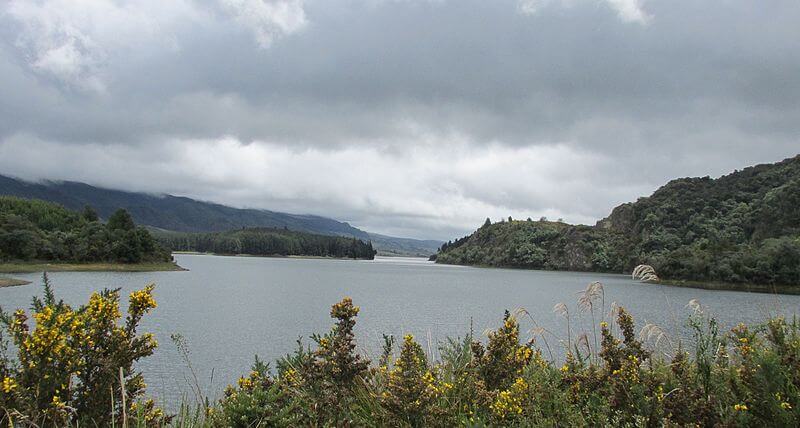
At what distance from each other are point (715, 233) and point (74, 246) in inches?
6418

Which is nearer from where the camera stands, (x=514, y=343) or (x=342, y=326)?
(x=342, y=326)

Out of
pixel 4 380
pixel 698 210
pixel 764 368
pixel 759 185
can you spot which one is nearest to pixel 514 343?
pixel 764 368

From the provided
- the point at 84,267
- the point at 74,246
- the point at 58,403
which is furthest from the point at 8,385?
the point at 74,246

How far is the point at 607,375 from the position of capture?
5.26 m

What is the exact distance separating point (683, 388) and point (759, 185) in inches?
7575

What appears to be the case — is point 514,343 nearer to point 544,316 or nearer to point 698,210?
point 544,316

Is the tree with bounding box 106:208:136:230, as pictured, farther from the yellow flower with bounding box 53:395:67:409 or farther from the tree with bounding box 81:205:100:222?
the yellow flower with bounding box 53:395:67:409

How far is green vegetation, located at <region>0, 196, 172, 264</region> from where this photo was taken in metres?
96.8

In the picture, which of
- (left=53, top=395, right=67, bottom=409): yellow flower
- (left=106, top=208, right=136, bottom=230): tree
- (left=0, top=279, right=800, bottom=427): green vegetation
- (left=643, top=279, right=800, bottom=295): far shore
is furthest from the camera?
(left=106, top=208, right=136, bottom=230): tree

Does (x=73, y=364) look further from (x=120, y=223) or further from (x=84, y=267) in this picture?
(x=120, y=223)

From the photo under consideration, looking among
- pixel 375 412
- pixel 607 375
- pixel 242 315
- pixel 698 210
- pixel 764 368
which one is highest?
pixel 698 210

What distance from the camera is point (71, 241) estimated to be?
353 ft

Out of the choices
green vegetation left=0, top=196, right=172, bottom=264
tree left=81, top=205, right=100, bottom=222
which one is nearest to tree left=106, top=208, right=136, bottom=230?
green vegetation left=0, top=196, right=172, bottom=264

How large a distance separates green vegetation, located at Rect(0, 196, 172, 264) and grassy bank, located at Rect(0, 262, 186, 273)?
1.19 m
